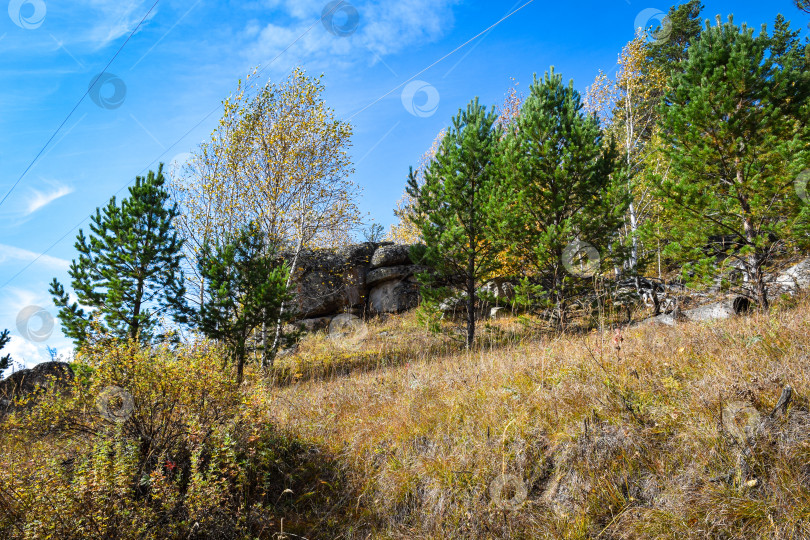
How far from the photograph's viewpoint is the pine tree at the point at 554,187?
1047cm

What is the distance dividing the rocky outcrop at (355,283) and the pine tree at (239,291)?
7.23 m

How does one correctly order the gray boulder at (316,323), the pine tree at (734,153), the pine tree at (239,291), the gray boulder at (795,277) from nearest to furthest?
the pine tree at (734,153)
the gray boulder at (795,277)
the pine tree at (239,291)
the gray boulder at (316,323)

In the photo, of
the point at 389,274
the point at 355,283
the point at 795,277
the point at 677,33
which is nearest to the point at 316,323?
the point at 355,283

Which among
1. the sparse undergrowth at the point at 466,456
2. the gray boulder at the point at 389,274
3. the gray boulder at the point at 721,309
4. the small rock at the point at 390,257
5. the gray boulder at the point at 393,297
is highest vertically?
the small rock at the point at 390,257

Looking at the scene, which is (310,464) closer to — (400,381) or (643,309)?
(400,381)

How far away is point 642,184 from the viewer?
52.4 ft

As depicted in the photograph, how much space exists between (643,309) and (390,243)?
13.8 meters

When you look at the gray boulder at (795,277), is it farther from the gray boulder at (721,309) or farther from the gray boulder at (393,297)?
the gray boulder at (393,297)

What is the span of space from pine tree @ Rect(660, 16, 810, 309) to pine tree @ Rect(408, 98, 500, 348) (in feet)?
16.2

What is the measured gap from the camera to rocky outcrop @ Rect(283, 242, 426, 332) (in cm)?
1880

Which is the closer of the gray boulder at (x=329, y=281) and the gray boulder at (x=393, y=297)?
the gray boulder at (x=329, y=281)

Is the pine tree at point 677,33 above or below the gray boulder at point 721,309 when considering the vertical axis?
above

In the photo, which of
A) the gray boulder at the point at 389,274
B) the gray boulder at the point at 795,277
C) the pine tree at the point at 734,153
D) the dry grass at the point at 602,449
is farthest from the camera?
the gray boulder at the point at 389,274

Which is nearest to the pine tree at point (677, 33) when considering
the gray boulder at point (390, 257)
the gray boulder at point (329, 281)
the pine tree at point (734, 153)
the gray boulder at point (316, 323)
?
the pine tree at point (734, 153)
